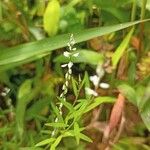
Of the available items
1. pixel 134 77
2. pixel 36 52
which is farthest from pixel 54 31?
pixel 134 77

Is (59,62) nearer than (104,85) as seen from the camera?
No

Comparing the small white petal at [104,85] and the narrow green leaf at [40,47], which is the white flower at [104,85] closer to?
the small white petal at [104,85]

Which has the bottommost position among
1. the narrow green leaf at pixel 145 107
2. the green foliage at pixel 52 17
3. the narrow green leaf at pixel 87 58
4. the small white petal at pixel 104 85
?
the narrow green leaf at pixel 145 107

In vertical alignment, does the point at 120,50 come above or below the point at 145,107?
above

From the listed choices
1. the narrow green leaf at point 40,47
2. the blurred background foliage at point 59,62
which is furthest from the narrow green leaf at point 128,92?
the narrow green leaf at point 40,47

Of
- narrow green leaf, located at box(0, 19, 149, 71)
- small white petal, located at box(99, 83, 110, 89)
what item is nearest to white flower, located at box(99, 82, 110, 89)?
small white petal, located at box(99, 83, 110, 89)

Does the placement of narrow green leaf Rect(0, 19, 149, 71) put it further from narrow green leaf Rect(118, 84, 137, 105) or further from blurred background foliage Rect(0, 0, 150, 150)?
narrow green leaf Rect(118, 84, 137, 105)

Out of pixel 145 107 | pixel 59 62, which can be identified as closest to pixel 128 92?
pixel 145 107

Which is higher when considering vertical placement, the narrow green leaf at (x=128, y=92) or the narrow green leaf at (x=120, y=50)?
the narrow green leaf at (x=120, y=50)

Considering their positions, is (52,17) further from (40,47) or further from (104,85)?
(104,85)
